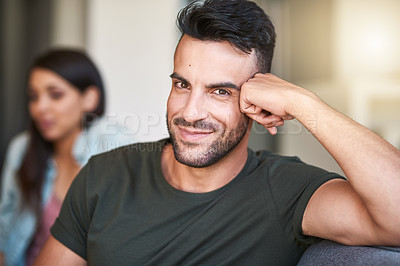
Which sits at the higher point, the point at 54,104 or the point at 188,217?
the point at 54,104

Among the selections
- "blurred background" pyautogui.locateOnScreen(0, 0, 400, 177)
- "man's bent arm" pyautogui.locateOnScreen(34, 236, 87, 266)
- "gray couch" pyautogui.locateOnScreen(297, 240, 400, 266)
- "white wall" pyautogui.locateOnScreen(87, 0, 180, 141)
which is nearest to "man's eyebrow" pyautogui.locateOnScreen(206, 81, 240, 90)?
"gray couch" pyautogui.locateOnScreen(297, 240, 400, 266)

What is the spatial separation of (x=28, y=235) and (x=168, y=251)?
1.21m

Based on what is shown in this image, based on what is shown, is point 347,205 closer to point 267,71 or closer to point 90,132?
point 267,71

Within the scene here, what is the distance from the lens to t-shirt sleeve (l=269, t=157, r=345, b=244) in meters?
1.19

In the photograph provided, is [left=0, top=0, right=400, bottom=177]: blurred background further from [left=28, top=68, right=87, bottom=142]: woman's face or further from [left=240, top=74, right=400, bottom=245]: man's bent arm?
[left=240, top=74, right=400, bottom=245]: man's bent arm

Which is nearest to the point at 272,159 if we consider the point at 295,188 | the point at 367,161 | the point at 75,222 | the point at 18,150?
the point at 295,188

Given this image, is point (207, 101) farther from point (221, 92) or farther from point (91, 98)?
point (91, 98)

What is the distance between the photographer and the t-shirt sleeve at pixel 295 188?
1.19m

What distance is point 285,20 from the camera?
14.0 feet

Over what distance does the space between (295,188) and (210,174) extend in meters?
0.27

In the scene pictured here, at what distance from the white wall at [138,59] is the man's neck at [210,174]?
1.90m

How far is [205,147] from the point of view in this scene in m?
1.31

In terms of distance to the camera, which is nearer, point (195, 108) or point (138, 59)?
point (195, 108)

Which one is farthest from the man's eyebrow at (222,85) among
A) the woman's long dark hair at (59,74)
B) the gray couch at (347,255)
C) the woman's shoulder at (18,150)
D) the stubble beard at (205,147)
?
the woman's shoulder at (18,150)
